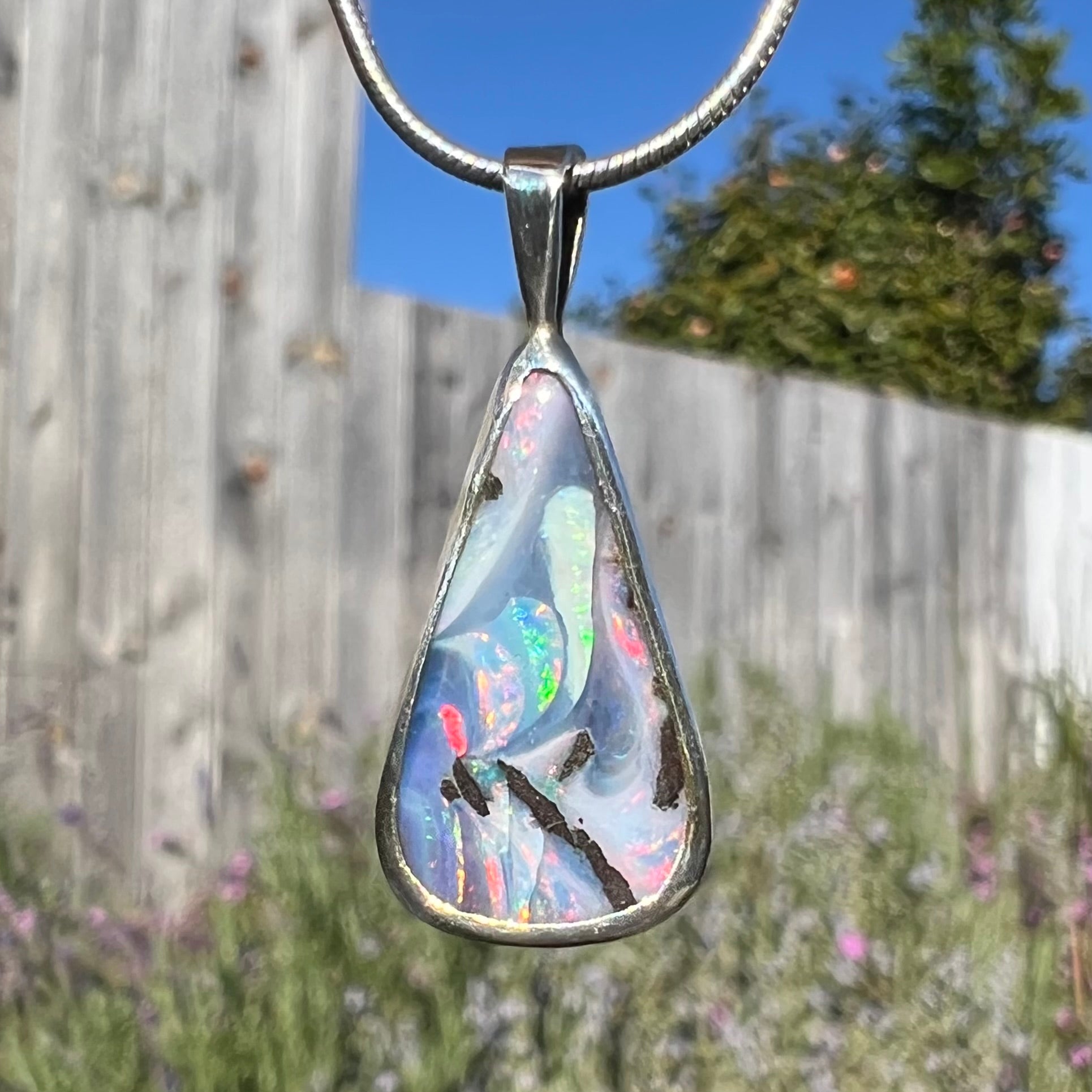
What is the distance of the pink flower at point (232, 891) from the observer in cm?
149

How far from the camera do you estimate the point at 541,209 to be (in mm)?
605

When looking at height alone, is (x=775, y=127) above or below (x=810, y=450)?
above

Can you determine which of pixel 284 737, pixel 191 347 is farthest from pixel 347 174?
pixel 284 737

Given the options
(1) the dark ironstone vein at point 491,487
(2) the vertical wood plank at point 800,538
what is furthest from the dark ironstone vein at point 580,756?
(2) the vertical wood plank at point 800,538

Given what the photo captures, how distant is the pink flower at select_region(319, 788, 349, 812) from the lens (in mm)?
1549

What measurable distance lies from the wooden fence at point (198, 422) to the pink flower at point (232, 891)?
52mm

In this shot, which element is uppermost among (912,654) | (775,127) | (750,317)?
(775,127)

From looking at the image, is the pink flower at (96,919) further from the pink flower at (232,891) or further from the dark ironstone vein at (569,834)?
the dark ironstone vein at (569,834)

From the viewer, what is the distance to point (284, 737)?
5.33 feet

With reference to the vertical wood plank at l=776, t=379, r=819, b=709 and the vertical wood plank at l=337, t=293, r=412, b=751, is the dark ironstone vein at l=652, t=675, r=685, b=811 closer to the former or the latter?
the vertical wood plank at l=337, t=293, r=412, b=751

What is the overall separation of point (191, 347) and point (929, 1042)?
112cm

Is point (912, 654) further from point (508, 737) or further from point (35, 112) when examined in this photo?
point (508, 737)

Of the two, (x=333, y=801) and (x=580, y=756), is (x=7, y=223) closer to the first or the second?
(x=333, y=801)

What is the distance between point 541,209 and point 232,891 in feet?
3.62
